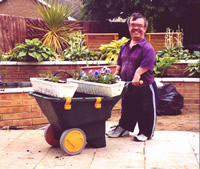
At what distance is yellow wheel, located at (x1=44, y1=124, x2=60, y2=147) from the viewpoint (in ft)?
14.2

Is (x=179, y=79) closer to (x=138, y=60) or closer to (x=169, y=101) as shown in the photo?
(x=169, y=101)

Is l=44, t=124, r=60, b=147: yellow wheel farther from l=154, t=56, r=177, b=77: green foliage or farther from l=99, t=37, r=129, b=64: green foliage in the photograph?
l=99, t=37, r=129, b=64: green foliage

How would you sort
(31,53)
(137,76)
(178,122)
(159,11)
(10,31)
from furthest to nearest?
(159,11)
(10,31)
(31,53)
(178,122)
(137,76)

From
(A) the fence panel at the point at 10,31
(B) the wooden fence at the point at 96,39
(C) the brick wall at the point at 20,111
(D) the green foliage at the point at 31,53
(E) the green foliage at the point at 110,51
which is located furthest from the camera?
(A) the fence panel at the point at 10,31

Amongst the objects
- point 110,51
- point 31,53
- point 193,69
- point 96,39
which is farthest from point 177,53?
point 31,53

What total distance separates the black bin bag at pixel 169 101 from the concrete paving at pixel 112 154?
6.87ft

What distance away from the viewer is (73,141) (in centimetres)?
398

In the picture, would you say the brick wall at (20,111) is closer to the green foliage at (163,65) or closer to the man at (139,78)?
the man at (139,78)

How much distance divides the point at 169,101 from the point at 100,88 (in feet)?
10.8

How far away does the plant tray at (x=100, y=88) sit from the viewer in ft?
13.0

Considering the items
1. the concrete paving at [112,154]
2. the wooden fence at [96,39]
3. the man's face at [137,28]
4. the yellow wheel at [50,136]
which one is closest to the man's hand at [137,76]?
the man's face at [137,28]

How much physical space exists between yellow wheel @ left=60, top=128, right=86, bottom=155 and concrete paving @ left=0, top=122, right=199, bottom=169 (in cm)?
8

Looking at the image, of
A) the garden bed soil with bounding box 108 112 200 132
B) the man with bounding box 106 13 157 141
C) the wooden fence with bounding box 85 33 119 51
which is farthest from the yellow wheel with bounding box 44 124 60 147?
the wooden fence with bounding box 85 33 119 51

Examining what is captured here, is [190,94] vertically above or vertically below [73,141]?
above
